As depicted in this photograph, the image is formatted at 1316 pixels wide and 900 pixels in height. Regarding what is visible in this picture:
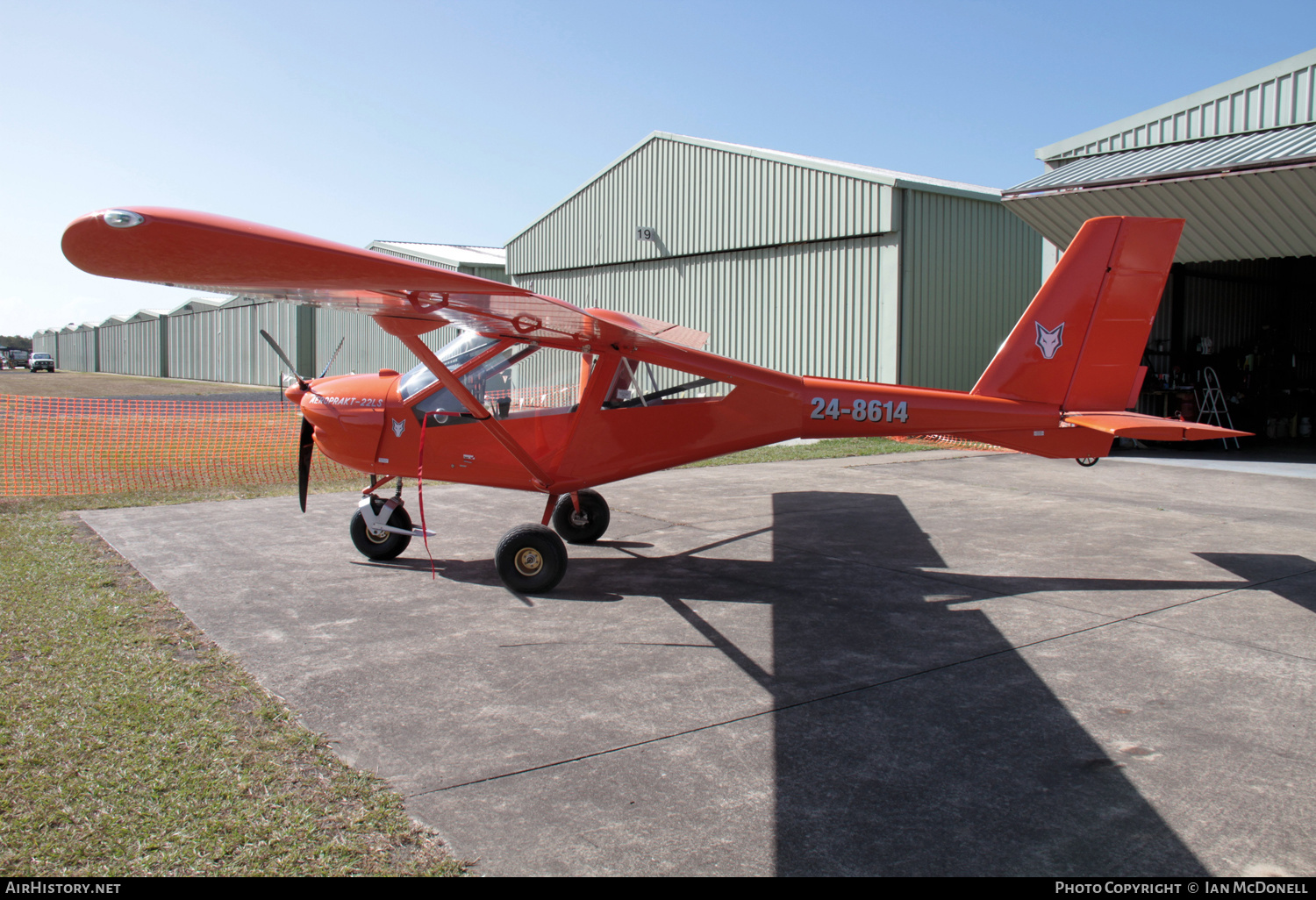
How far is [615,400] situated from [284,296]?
2485 millimetres

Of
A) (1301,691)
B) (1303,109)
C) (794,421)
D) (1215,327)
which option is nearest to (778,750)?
(1301,691)

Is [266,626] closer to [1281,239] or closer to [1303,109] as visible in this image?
[1281,239]

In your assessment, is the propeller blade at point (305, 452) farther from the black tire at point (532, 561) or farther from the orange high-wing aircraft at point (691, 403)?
the black tire at point (532, 561)

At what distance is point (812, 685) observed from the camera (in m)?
4.20

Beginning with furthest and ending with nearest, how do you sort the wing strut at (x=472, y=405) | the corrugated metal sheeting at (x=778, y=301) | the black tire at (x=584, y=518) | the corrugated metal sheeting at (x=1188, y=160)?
the corrugated metal sheeting at (x=778, y=301), the corrugated metal sheeting at (x=1188, y=160), the black tire at (x=584, y=518), the wing strut at (x=472, y=405)

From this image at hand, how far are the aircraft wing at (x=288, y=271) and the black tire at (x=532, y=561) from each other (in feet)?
5.17

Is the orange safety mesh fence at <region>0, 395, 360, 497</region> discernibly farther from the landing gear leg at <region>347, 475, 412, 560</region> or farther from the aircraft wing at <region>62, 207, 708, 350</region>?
the aircraft wing at <region>62, 207, 708, 350</region>

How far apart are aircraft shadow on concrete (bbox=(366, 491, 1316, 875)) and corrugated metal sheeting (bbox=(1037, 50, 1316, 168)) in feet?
35.3

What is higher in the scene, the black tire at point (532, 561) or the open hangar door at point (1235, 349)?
the open hangar door at point (1235, 349)

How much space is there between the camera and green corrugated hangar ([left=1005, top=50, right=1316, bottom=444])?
41.5 ft

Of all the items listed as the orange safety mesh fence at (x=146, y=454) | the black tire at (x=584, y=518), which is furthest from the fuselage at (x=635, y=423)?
the orange safety mesh fence at (x=146, y=454)

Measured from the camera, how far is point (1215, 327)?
2036 centimetres

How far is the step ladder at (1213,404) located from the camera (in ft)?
59.3

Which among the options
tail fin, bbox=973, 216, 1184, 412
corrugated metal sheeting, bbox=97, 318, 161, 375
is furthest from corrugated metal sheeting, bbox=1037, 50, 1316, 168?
corrugated metal sheeting, bbox=97, 318, 161, 375
